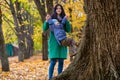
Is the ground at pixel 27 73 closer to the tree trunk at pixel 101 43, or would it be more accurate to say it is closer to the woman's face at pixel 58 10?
the woman's face at pixel 58 10

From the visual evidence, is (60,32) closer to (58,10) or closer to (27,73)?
(58,10)

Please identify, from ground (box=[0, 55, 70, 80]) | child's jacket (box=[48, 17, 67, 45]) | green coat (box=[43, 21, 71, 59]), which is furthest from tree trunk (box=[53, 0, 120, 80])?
ground (box=[0, 55, 70, 80])

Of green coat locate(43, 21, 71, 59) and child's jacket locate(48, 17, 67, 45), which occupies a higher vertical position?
child's jacket locate(48, 17, 67, 45)

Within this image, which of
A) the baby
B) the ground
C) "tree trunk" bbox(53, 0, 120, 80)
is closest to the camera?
"tree trunk" bbox(53, 0, 120, 80)

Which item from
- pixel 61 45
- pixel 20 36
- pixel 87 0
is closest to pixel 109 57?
pixel 87 0

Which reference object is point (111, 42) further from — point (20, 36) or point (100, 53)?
point (20, 36)

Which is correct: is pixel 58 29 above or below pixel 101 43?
above

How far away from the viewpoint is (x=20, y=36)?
24.6 metres

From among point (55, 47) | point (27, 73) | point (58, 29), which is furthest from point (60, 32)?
point (27, 73)

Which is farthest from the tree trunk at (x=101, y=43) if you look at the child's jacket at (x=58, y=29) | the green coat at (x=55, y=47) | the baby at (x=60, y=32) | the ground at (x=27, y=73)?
the ground at (x=27, y=73)

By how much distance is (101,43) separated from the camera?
5.76m

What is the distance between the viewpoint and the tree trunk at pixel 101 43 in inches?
221

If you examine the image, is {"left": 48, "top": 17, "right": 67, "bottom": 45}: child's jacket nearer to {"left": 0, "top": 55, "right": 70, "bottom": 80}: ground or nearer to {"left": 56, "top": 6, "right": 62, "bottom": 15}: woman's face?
{"left": 56, "top": 6, "right": 62, "bottom": 15}: woman's face

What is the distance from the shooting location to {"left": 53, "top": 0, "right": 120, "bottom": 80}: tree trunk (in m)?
5.61
